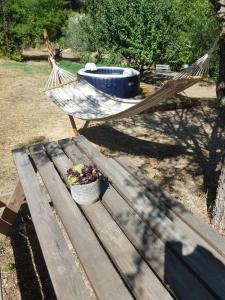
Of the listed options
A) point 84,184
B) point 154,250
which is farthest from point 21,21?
point 154,250

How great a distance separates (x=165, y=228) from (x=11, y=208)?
6.75 feet

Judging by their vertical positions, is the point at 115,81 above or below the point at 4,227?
above

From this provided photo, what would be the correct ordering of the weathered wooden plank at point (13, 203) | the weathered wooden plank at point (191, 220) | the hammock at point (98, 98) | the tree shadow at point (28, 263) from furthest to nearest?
the hammock at point (98, 98), the weathered wooden plank at point (13, 203), the tree shadow at point (28, 263), the weathered wooden plank at point (191, 220)

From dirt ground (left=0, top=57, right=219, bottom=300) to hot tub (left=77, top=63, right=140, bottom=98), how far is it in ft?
3.48

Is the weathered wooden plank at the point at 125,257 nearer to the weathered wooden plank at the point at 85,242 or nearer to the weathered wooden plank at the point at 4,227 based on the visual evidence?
the weathered wooden plank at the point at 85,242

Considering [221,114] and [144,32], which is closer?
[221,114]

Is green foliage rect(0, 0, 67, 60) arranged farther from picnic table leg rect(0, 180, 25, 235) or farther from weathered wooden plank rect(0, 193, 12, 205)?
picnic table leg rect(0, 180, 25, 235)

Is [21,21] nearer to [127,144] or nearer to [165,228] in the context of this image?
[127,144]

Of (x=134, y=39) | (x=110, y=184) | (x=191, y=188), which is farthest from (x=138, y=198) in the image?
(x=134, y=39)

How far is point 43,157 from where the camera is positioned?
154 inches

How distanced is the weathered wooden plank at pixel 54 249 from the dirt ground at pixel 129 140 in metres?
1.04

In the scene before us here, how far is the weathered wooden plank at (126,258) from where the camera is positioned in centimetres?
204

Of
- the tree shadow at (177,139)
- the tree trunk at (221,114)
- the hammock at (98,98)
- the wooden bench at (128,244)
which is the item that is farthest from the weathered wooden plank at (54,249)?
the tree shadow at (177,139)

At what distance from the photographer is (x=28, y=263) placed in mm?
3855
